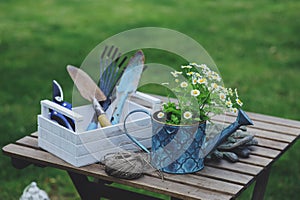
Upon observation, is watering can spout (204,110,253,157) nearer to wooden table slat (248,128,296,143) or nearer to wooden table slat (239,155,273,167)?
wooden table slat (239,155,273,167)

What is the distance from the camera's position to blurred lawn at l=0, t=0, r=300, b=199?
3.60m

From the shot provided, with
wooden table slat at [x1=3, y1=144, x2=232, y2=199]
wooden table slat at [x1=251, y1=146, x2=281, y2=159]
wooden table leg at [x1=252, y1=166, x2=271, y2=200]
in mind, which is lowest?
wooden table slat at [x1=3, y1=144, x2=232, y2=199]

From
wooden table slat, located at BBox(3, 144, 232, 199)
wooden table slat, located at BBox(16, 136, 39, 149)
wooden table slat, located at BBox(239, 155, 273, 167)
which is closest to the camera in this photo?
wooden table slat, located at BBox(3, 144, 232, 199)

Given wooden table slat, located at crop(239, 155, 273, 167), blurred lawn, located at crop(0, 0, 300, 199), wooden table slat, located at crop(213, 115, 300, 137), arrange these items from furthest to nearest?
blurred lawn, located at crop(0, 0, 300, 199), wooden table slat, located at crop(213, 115, 300, 137), wooden table slat, located at crop(239, 155, 273, 167)

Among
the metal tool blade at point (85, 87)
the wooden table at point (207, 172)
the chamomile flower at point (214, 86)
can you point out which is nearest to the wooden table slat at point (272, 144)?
the wooden table at point (207, 172)

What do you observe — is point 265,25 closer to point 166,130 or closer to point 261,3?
point 261,3

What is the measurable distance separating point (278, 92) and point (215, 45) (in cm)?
122

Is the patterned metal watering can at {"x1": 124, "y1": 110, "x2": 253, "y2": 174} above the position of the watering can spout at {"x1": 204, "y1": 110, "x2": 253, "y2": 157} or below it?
below

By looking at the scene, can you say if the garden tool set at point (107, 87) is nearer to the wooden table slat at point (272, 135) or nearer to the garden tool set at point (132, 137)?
the garden tool set at point (132, 137)

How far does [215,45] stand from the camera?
5.76 m

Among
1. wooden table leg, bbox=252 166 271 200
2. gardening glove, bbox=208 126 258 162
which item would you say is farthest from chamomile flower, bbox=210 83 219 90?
wooden table leg, bbox=252 166 271 200

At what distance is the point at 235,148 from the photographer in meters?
2.23

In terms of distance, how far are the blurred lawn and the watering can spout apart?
1.29 meters

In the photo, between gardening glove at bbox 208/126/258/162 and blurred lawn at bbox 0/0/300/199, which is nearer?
gardening glove at bbox 208/126/258/162
